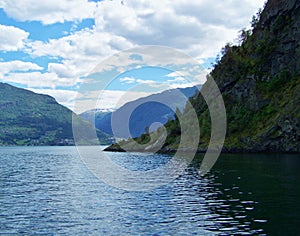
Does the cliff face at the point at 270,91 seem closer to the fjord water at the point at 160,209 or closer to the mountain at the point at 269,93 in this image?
the mountain at the point at 269,93

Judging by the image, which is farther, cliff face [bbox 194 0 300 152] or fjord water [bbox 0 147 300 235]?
cliff face [bbox 194 0 300 152]

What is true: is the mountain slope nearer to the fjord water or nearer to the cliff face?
the cliff face

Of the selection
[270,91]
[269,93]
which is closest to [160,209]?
[269,93]

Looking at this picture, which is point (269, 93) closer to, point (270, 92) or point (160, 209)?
point (270, 92)

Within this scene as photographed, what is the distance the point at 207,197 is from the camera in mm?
48594

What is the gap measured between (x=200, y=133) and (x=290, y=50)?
6566cm

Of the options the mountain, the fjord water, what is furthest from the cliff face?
the fjord water

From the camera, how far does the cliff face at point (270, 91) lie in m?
145

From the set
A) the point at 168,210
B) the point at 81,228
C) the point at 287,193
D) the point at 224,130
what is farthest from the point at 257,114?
the point at 81,228

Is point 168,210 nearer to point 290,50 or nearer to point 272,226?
point 272,226

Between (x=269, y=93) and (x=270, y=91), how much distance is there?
135cm

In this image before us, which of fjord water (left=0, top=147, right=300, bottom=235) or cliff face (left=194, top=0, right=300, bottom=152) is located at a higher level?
cliff face (left=194, top=0, right=300, bottom=152)

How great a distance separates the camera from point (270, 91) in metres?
170

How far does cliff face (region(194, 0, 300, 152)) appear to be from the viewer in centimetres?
14500
